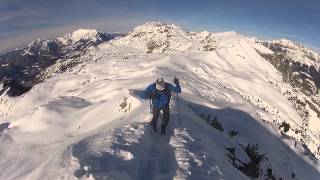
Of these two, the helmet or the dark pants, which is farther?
the helmet

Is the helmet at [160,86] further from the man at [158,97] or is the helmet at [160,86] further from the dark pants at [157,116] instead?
the dark pants at [157,116]

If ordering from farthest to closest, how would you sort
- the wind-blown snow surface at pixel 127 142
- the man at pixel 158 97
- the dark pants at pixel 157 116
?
the man at pixel 158 97, the dark pants at pixel 157 116, the wind-blown snow surface at pixel 127 142

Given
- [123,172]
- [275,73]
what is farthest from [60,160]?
[275,73]

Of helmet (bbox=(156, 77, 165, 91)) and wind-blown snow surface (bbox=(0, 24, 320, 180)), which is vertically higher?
helmet (bbox=(156, 77, 165, 91))

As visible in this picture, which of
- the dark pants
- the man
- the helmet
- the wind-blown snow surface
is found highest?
the helmet

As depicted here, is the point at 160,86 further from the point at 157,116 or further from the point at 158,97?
the point at 157,116

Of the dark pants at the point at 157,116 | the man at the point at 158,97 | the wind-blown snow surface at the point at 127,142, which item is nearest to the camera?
the wind-blown snow surface at the point at 127,142

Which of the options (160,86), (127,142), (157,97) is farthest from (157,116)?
(127,142)

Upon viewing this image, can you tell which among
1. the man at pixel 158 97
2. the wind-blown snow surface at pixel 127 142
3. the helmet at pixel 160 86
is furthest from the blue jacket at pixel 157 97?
the wind-blown snow surface at pixel 127 142

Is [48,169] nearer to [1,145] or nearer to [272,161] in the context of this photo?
[272,161]

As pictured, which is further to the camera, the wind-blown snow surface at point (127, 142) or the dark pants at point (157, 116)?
the dark pants at point (157, 116)

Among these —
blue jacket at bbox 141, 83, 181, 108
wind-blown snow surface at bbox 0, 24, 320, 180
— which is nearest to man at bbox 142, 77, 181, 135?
blue jacket at bbox 141, 83, 181, 108

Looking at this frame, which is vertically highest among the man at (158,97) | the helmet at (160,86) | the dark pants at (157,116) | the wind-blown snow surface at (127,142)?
the helmet at (160,86)

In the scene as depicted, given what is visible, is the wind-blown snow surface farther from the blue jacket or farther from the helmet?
the helmet
